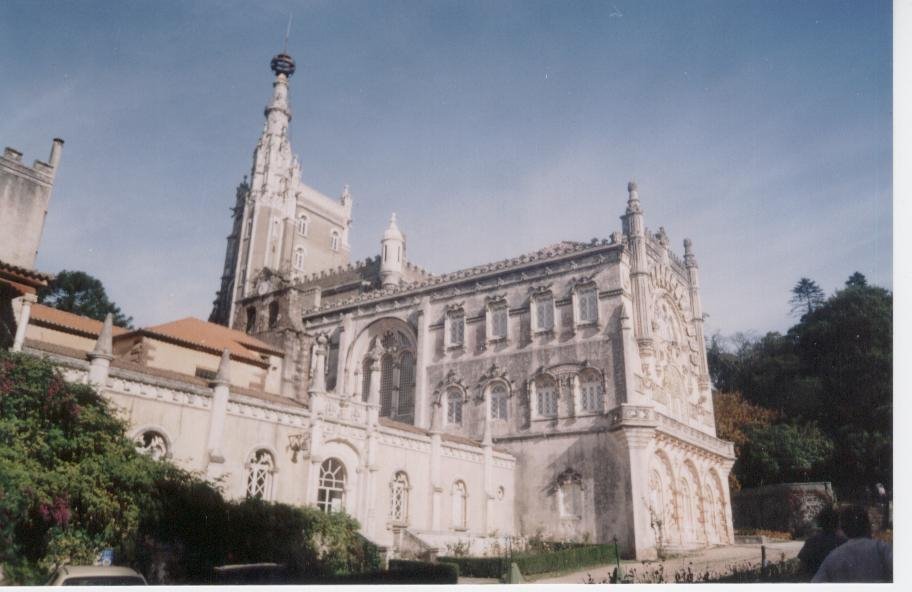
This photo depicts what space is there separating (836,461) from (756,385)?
9.32 m

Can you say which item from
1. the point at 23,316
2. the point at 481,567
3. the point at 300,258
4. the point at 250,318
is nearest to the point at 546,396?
the point at 481,567

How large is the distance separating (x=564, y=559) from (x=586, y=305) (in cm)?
1116

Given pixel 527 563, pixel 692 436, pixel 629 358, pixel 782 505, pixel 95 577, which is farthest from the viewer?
pixel 782 505

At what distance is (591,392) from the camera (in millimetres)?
26000

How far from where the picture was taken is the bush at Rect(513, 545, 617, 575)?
56.0ft

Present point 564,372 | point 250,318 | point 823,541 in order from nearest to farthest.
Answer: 1. point 823,541
2. point 564,372
3. point 250,318

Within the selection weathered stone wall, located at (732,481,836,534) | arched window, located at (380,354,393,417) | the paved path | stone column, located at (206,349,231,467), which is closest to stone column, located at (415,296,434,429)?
arched window, located at (380,354,393,417)

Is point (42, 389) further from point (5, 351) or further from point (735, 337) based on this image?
point (735, 337)

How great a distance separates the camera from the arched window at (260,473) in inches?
704

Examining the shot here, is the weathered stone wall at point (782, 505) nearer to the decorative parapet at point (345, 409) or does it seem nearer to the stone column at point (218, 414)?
the decorative parapet at point (345, 409)

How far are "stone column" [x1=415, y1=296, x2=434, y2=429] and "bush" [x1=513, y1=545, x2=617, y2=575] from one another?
10.1 meters

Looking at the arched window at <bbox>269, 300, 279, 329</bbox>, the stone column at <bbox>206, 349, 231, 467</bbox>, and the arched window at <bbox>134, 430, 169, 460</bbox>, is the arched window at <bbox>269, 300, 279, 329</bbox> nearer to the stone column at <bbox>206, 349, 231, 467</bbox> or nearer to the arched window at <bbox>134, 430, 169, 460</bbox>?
the stone column at <bbox>206, 349, 231, 467</bbox>

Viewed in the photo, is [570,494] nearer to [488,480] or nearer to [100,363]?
[488,480]

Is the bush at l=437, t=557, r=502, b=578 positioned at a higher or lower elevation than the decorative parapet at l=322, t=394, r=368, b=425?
lower
